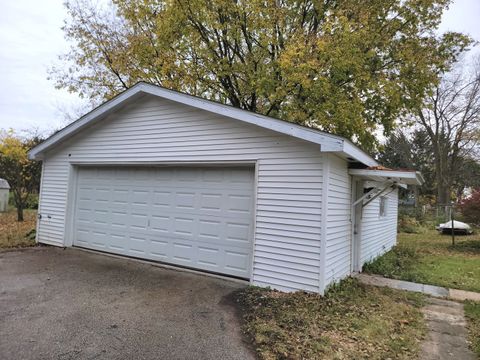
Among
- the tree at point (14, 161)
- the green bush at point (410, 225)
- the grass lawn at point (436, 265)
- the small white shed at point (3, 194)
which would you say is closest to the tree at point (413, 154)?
the green bush at point (410, 225)

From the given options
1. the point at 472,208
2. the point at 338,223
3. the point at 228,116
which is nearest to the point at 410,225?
the point at 472,208

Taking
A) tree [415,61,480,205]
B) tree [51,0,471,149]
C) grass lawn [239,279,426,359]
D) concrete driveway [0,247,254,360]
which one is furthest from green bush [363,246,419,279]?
tree [415,61,480,205]

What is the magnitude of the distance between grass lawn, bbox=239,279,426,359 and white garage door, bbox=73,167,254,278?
1.22 meters

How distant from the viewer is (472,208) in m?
12.6

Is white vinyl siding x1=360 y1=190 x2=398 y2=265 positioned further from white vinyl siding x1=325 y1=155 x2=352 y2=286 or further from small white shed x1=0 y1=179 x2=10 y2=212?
small white shed x1=0 y1=179 x2=10 y2=212

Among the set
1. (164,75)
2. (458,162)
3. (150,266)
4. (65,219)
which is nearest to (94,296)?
(150,266)

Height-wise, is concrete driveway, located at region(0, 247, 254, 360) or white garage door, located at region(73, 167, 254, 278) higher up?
white garage door, located at region(73, 167, 254, 278)

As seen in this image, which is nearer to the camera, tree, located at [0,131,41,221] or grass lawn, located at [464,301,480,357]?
grass lawn, located at [464,301,480,357]

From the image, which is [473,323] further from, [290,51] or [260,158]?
[290,51]

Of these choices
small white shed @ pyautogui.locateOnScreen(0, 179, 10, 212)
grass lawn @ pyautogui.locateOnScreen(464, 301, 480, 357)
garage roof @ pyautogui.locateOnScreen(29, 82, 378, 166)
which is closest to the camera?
grass lawn @ pyautogui.locateOnScreen(464, 301, 480, 357)

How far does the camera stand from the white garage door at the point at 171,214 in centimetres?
617

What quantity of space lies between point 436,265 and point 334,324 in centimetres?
585

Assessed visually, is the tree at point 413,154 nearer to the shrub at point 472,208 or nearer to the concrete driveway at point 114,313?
the shrub at point 472,208

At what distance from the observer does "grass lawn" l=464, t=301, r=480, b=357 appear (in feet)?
12.7
